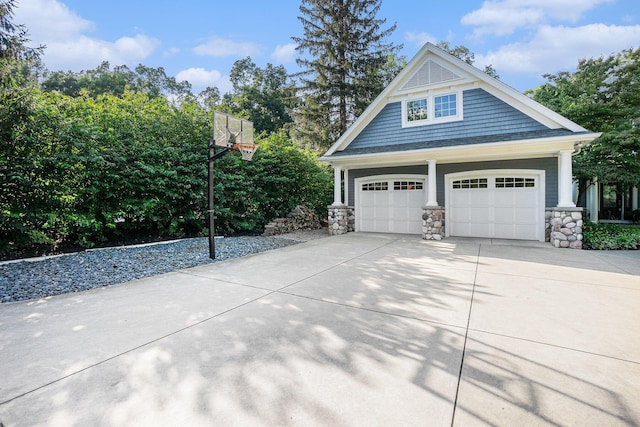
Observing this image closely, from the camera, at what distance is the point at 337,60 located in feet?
56.5

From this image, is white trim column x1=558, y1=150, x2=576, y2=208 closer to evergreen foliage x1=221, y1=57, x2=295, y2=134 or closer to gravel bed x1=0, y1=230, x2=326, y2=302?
gravel bed x1=0, y1=230, x2=326, y2=302

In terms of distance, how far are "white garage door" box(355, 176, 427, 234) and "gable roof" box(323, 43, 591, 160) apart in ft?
4.48

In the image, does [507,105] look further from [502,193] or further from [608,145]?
[608,145]

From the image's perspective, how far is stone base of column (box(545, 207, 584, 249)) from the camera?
7492 millimetres

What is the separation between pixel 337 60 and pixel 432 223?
1271 cm

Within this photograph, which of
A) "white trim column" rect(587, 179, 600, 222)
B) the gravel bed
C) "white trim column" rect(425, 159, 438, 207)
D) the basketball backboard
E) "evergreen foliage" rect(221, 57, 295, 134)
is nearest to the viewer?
A: the gravel bed

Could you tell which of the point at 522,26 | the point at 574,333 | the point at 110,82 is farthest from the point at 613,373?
the point at 110,82

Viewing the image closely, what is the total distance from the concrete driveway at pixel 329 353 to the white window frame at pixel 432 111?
6409 mm

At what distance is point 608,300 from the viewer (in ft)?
12.2

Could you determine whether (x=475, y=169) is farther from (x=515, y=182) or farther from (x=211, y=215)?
(x=211, y=215)

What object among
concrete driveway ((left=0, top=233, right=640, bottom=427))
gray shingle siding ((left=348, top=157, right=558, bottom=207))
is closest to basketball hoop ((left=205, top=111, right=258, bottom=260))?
concrete driveway ((left=0, top=233, right=640, bottom=427))

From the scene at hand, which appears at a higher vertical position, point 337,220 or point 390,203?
point 390,203

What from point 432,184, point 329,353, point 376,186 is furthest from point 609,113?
point 329,353

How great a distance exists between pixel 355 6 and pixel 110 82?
122 feet
